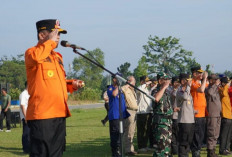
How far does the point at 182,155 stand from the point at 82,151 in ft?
Answer: 12.9

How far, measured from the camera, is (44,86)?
496cm

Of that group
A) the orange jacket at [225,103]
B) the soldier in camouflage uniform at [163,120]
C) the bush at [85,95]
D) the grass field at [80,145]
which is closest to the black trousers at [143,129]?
the grass field at [80,145]

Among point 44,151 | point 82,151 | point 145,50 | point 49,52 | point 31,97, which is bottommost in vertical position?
point 82,151

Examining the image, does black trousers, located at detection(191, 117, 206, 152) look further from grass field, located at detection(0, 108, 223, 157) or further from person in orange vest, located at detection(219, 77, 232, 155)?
person in orange vest, located at detection(219, 77, 232, 155)

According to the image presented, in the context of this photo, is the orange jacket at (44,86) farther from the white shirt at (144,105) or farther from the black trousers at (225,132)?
the white shirt at (144,105)

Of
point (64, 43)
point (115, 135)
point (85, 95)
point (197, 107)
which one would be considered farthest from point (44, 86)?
point (85, 95)

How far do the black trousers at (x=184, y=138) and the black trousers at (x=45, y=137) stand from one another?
4881 millimetres

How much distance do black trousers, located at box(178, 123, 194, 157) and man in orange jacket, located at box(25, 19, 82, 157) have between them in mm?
4834

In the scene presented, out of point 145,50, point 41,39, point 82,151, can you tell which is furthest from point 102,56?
point 41,39

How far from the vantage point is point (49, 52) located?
4.89 meters

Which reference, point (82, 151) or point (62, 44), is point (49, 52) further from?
point (82, 151)

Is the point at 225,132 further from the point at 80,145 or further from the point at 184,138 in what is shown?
the point at 80,145

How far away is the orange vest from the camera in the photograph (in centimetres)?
1028

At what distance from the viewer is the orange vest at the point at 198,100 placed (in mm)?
10281
